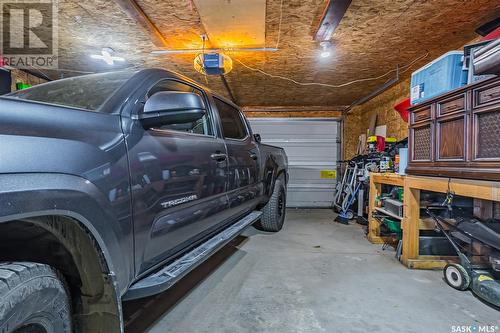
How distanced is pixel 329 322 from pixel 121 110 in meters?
1.72

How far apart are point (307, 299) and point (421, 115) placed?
2.17 meters

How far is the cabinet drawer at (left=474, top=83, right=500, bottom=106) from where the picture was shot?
1890 mm

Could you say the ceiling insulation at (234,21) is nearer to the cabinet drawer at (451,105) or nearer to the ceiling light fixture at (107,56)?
the ceiling light fixture at (107,56)

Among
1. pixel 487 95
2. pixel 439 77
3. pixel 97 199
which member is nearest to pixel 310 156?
pixel 439 77

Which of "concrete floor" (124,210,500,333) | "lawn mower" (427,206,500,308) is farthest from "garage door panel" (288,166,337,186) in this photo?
"lawn mower" (427,206,500,308)

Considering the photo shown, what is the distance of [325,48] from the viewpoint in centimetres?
333

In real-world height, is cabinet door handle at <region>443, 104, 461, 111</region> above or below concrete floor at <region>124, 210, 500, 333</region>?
above

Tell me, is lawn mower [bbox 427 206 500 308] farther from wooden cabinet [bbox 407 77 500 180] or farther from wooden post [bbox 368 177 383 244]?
wooden post [bbox 368 177 383 244]

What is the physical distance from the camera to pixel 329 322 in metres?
1.73

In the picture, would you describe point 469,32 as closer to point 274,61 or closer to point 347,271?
point 274,61

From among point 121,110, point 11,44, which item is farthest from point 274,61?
point 11,44
